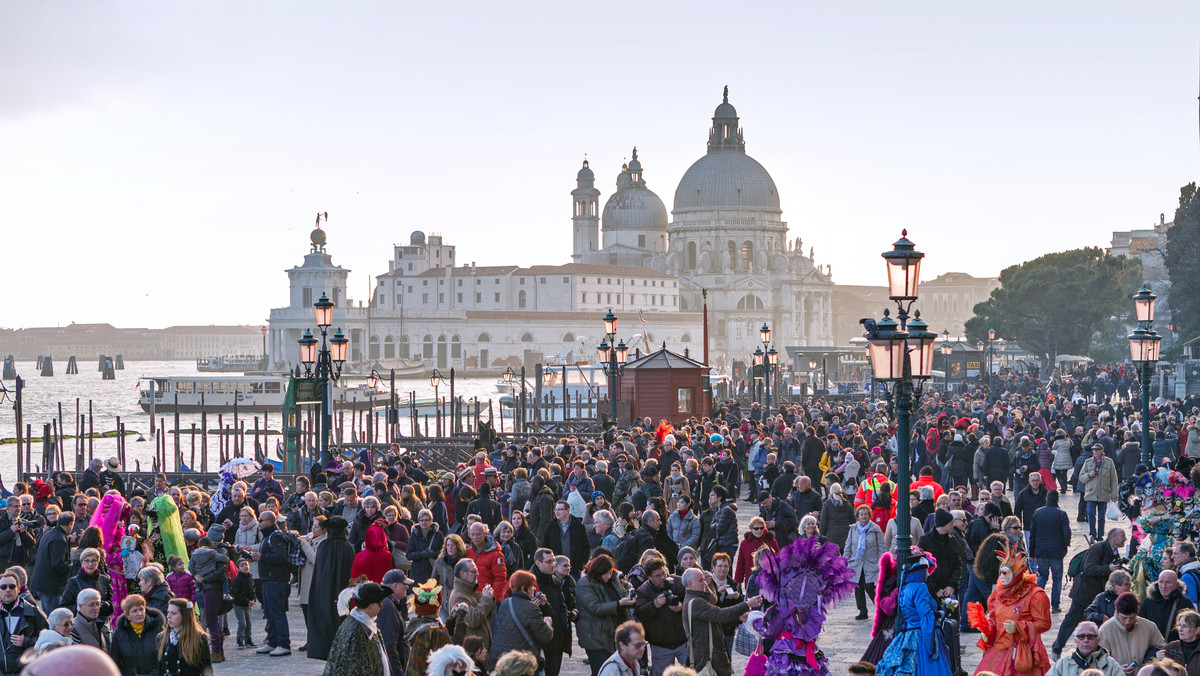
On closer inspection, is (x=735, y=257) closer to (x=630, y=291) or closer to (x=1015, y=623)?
(x=630, y=291)

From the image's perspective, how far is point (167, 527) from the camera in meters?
10.4

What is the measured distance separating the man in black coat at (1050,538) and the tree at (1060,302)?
→ 192 feet

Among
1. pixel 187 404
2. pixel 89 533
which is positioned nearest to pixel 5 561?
pixel 89 533

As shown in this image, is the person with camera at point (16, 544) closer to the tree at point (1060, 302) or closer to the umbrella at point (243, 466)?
the umbrella at point (243, 466)

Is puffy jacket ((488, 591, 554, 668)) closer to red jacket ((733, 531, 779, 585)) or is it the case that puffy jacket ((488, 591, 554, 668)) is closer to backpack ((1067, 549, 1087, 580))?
red jacket ((733, 531, 779, 585))

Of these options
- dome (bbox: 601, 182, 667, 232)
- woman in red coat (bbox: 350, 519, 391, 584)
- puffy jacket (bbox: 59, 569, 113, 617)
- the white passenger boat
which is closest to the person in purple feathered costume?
woman in red coat (bbox: 350, 519, 391, 584)

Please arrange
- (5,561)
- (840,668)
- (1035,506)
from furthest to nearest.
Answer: (1035,506), (5,561), (840,668)

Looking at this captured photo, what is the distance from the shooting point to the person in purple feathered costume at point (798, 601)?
7.29 m

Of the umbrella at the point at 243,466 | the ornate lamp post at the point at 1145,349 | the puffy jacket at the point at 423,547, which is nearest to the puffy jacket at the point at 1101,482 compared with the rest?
the ornate lamp post at the point at 1145,349

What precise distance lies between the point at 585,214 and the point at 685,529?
125897 millimetres

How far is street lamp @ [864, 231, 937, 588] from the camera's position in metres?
8.46

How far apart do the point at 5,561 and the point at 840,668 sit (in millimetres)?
6444

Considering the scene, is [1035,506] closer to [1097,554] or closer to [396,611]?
[1097,554]

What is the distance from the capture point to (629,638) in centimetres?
647
